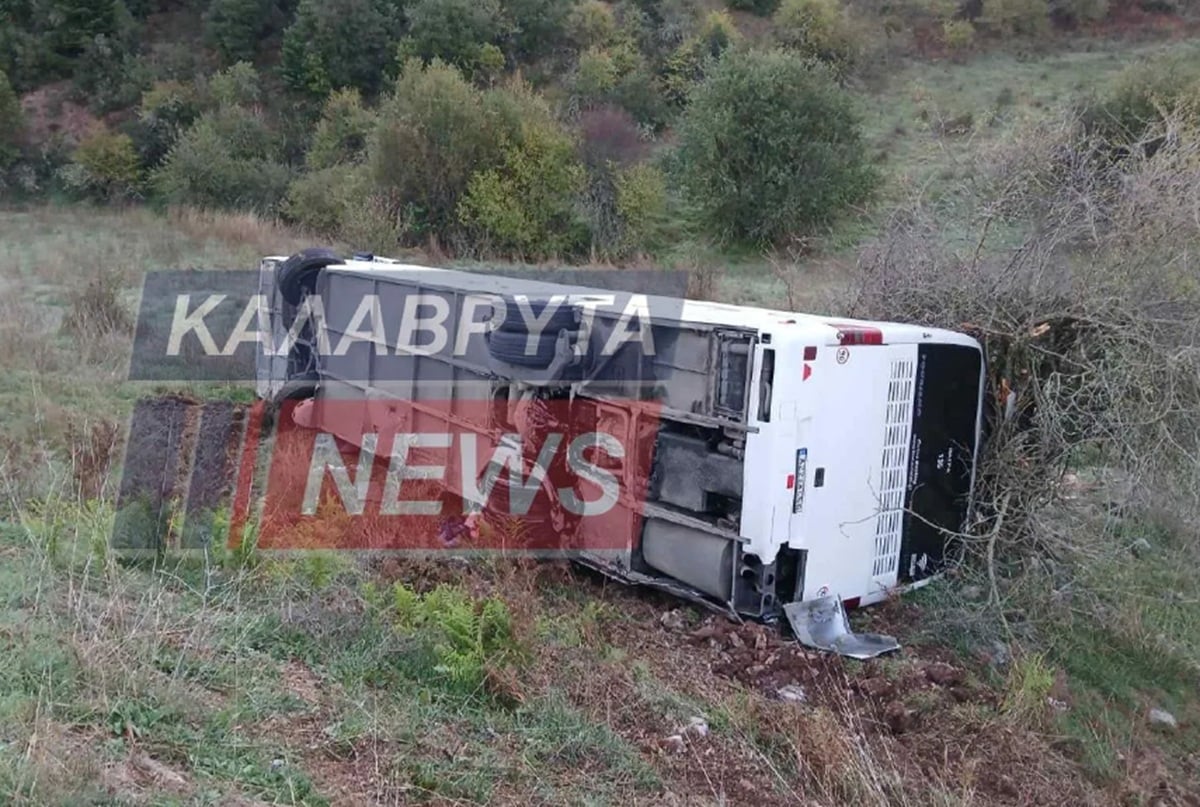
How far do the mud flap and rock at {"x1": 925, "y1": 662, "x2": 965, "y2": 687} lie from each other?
0.24m

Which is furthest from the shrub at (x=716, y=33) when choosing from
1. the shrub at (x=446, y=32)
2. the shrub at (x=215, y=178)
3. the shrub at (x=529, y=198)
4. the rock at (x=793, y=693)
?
the rock at (x=793, y=693)

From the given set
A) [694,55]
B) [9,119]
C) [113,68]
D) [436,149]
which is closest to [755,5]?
[694,55]

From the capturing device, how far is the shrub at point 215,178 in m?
26.7

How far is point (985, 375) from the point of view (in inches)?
257

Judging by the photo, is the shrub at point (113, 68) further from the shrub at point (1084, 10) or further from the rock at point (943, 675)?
the rock at point (943, 675)

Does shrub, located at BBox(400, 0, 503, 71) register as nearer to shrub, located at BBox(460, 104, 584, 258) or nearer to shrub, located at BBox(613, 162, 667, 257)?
shrub, located at BBox(460, 104, 584, 258)

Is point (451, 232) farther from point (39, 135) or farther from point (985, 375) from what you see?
point (39, 135)

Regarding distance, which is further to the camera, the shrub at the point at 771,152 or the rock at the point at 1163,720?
the shrub at the point at 771,152

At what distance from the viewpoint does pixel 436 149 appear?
69.7ft

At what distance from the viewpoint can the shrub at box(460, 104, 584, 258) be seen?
2052 cm

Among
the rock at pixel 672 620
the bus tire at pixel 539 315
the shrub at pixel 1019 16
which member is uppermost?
the shrub at pixel 1019 16

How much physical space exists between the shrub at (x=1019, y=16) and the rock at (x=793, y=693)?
3806 cm

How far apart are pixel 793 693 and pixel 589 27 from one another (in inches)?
1447

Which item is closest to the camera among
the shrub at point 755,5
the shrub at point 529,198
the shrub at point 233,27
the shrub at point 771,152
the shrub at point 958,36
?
the shrub at point 529,198
